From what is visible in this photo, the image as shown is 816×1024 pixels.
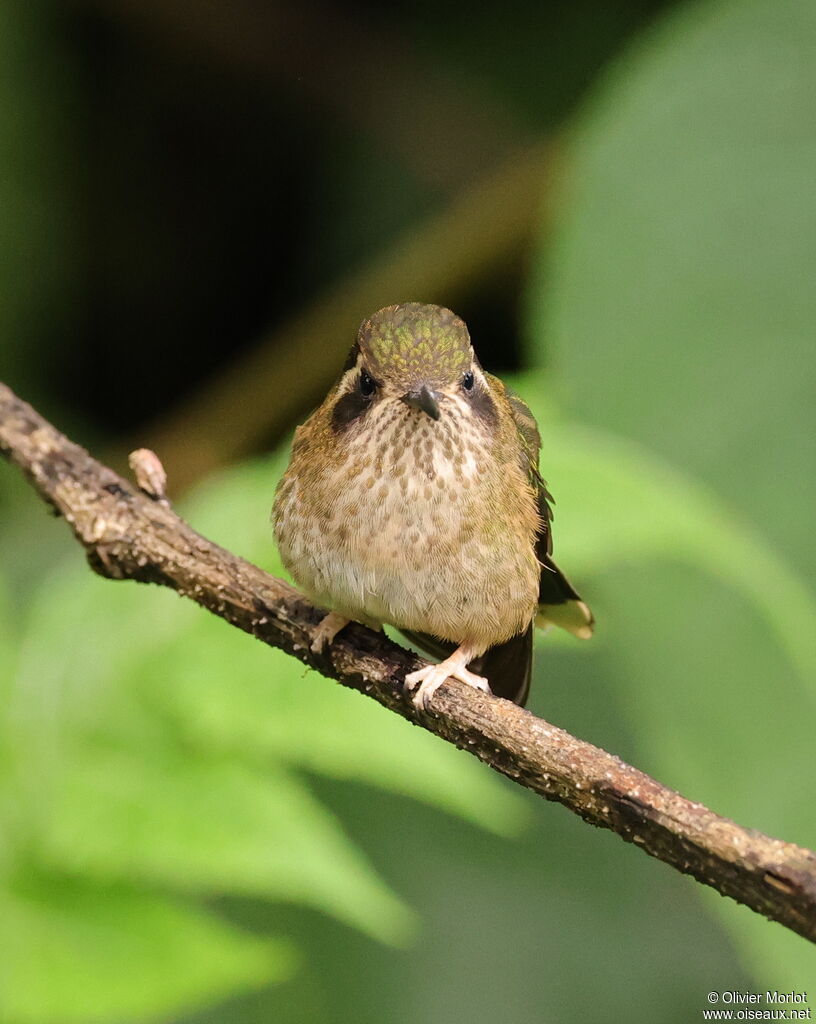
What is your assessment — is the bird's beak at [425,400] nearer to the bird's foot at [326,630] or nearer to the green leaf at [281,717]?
the bird's foot at [326,630]

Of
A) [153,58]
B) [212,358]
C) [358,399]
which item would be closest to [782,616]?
[358,399]

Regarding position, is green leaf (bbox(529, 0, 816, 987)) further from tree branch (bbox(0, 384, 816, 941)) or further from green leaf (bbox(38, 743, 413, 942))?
tree branch (bbox(0, 384, 816, 941))

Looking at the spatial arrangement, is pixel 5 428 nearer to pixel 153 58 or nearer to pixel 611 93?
pixel 611 93

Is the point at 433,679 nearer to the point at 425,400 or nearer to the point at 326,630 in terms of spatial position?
the point at 326,630

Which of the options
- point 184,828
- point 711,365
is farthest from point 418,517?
point 711,365

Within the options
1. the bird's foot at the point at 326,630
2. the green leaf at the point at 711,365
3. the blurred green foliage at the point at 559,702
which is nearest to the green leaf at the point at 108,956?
the blurred green foliage at the point at 559,702

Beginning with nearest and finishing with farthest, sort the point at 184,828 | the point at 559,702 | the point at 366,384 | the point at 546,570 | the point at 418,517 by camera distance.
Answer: the point at 366,384 < the point at 418,517 < the point at 546,570 < the point at 184,828 < the point at 559,702

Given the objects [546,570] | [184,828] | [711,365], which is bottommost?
[184,828]
